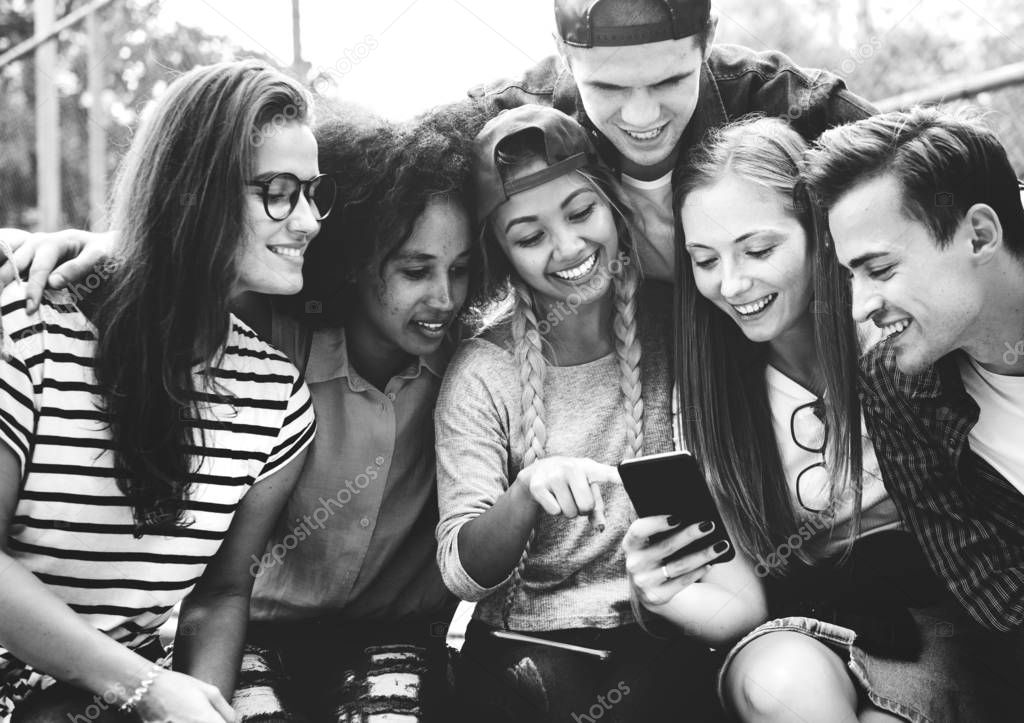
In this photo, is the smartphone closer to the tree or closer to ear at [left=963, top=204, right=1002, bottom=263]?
ear at [left=963, top=204, right=1002, bottom=263]

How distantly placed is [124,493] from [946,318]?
1.58m

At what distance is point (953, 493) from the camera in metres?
2.06

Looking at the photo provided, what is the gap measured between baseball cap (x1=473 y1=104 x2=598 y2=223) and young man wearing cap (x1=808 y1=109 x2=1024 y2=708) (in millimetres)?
562

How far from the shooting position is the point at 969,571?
6.67 feet

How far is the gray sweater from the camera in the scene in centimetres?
227

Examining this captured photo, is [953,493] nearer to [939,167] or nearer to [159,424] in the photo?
[939,167]

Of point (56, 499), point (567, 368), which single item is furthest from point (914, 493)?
point (56, 499)

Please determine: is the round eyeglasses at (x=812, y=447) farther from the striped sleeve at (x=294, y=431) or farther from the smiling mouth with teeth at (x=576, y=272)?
the striped sleeve at (x=294, y=431)

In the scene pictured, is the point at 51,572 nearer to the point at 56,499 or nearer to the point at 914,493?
the point at 56,499

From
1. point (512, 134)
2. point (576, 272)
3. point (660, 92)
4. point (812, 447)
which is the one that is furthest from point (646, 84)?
point (812, 447)

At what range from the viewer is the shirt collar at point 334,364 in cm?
244

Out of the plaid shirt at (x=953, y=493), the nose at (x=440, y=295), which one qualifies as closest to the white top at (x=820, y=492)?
the plaid shirt at (x=953, y=493)

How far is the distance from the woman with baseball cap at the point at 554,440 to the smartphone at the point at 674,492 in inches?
1.5

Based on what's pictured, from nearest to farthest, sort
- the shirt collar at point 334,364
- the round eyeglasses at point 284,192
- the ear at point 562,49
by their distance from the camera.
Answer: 1. the round eyeglasses at point 284,192
2. the shirt collar at point 334,364
3. the ear at point 562,49
